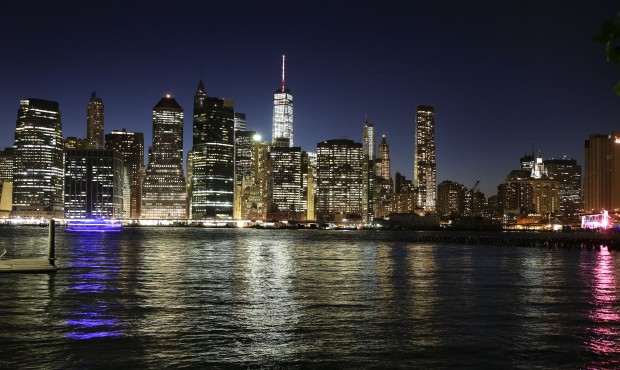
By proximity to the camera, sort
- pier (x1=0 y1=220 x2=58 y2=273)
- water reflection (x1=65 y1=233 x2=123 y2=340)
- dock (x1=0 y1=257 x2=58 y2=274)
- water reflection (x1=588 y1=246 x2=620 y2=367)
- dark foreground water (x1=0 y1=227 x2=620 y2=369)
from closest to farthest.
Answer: dark foreground water (x1=0 y1=227 x2=620 y2=369)
water reflection (x1=588 y1=246 x2=620 y2=367)
water reflection (x1=65 y1=233 x2=123 y2=340)
dock (x1=0 y1=257 x2=58 y2=274)
pier (x1=0 y1=220 x2=58 y2=273)

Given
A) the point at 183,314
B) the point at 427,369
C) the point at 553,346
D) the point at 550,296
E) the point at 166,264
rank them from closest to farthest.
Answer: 1. the point at 427,369
2. the point at 553,346
3. the point at 183,314
4. the point at 550,296
5. the point at 166,264

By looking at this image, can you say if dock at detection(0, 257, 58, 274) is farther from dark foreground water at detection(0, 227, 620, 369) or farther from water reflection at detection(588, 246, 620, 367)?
water reflection at detection(588, 246, 620, 367)

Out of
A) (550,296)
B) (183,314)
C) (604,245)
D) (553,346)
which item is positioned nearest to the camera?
(553,346)

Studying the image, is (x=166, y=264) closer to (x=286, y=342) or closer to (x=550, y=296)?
(x=550, y=296)

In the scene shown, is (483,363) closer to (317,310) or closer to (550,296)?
(317,310)

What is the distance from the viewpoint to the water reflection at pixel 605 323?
76.3 ft

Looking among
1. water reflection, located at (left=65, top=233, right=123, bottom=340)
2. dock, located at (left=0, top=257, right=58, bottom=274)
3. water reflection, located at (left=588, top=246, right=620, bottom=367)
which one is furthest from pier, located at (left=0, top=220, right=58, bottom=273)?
water reflection, located at (left=588, top=246, right=620, bottom=367)

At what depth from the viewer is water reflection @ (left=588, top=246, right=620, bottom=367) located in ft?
76.3

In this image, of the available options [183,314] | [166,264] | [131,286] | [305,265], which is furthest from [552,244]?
[183,314]

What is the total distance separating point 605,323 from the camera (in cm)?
2958

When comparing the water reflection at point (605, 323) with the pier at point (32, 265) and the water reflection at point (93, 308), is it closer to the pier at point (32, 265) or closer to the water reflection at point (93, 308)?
the water reflection at point (93, 308)

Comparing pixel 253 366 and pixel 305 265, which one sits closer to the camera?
pixel 253 366

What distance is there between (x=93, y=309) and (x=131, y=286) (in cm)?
1055

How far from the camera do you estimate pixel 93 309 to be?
33000 millimetres
